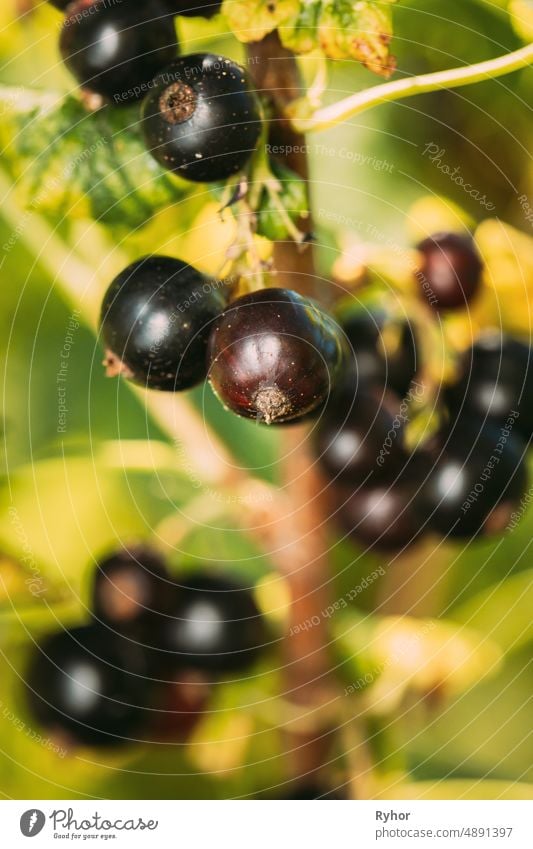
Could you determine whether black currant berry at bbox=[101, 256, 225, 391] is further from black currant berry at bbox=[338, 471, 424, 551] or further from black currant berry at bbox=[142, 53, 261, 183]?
black currant berry at bbox=[338, 471, 424, 551]

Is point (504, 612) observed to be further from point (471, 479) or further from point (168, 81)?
point (168, 81)

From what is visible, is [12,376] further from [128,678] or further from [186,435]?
[128,678]

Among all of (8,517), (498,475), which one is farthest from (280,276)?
(8,517)
